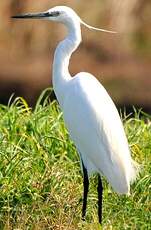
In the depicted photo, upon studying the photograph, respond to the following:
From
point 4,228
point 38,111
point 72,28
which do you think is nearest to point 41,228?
point 4,228

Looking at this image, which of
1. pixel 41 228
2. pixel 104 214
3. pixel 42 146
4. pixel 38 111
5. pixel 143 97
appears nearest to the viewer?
pixel 41 228

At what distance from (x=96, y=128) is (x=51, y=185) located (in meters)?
0.53

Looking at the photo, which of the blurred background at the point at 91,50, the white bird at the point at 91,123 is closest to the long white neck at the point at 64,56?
the white bird at the point at 91,123

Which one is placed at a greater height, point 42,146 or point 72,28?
point 72,28

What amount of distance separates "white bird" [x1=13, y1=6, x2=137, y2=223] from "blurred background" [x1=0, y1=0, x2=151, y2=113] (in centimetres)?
838

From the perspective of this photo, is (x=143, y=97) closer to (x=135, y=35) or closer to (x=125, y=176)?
(x=135, y=35)

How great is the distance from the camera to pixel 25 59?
1606 cm

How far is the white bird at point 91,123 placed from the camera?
6.30 metres

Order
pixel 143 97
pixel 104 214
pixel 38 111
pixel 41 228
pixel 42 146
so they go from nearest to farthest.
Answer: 1. pixel 41 228
2. pixel 104 214
3. pixel 42 146
4. pixel 38 111
5. pixel 143 97

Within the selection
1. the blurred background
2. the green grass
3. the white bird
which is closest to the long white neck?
the white bird

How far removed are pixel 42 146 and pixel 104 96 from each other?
87 centimetres

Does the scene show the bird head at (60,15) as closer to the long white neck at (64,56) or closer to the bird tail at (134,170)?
the long white neck at (64,56)

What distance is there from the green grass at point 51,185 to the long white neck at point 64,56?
0.52 meters

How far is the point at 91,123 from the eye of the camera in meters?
6.34
